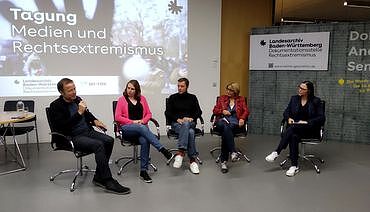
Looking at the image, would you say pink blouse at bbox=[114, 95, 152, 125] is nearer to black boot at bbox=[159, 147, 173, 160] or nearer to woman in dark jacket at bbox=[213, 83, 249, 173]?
black boot at bbox=[159, 147, 173, 160]

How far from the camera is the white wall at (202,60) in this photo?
20.3 feet

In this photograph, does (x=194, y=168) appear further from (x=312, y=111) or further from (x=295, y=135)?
(x=312, y=111)

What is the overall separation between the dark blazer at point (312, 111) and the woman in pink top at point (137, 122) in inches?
68.3

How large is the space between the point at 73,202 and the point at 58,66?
2.93 m

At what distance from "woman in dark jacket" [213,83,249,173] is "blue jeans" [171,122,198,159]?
1.25ft

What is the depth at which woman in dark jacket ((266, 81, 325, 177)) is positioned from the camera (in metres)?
4.26

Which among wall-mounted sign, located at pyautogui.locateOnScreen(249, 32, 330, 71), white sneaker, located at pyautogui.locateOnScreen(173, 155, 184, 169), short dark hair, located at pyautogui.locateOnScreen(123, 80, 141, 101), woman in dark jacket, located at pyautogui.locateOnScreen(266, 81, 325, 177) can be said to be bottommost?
white sneaker, located at pyautogui.locateOnScreen(173, 155, 184, 169)

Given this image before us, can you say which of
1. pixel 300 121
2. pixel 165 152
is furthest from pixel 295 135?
pixel 165 152

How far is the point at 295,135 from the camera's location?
423 centimetres

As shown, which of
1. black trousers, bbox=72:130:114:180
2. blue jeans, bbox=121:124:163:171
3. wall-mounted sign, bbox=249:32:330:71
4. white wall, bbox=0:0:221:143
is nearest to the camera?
black trousers, bbox=72:130:114:180

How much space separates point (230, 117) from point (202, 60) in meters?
1.94

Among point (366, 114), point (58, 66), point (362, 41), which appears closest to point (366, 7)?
point (362, 41)

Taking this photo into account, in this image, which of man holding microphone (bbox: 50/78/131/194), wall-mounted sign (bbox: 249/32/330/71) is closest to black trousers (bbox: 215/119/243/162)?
man holding microphone (bbox: 50/78/131/194)

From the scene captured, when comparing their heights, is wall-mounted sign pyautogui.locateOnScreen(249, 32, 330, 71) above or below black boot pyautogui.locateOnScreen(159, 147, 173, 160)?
above
